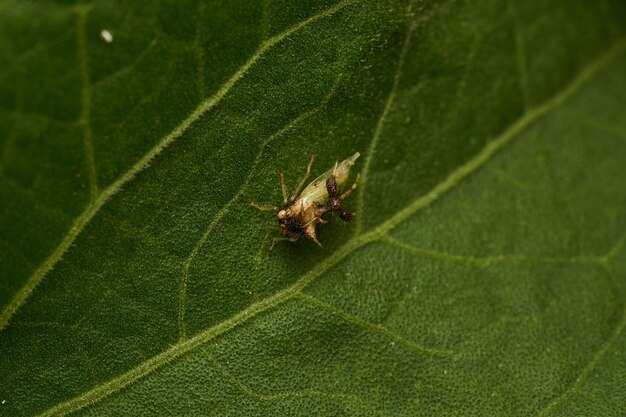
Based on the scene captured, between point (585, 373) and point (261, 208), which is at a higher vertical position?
point (261, 208)

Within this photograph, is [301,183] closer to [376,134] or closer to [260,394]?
[376,134]

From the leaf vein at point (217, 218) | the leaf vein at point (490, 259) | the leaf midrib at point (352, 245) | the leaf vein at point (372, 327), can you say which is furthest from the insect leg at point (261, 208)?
the leaf vein at point (490, 259)

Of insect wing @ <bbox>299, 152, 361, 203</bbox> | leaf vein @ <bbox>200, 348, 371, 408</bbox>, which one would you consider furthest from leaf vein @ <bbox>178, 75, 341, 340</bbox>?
insect wing @ <bbox>299, 152, 361, 203</bbox>

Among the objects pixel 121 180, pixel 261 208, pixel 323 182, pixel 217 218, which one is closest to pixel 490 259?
pixel 323 182

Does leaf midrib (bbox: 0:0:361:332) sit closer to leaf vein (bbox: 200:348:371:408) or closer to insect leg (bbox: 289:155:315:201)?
insect leg (bbox: 289:155:315:201)

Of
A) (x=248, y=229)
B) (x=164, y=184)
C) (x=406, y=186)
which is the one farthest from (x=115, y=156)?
(x=406, y=186)
